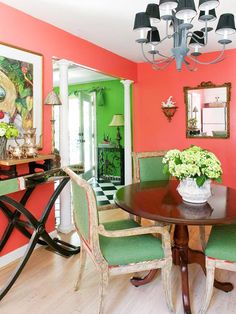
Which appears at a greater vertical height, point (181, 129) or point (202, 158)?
point (181, 129)

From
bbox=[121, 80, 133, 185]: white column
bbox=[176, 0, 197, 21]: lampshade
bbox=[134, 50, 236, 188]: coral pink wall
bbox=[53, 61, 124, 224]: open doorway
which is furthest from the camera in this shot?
bbox=[53, 61, 124, 224]: open doorway

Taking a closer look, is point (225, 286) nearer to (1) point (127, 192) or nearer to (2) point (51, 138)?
(1) point (127, 192)

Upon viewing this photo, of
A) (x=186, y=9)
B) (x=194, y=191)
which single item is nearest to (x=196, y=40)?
(x=186, y=9)

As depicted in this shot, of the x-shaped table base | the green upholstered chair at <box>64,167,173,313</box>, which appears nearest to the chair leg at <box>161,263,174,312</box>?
the green upholstered chair at <box>64,167,173,313</box>

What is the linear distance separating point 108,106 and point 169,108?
6.74 feet

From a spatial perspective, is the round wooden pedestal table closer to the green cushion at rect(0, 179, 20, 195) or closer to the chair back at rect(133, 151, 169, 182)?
the chair back at rect(133, 151, 169, 182)

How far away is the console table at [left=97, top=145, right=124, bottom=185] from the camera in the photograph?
598cm

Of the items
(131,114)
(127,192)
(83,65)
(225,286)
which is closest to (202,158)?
(127,192)

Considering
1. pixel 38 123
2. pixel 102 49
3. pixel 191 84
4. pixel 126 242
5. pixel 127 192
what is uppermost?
pixel 102 49

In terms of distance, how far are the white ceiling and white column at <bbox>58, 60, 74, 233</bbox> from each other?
1.47ft

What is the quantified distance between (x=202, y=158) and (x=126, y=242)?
0.76 meters

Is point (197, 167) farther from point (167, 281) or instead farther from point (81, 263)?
point (81, 263)

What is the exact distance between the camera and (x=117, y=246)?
1.77 meters

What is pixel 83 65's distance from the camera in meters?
3.36
